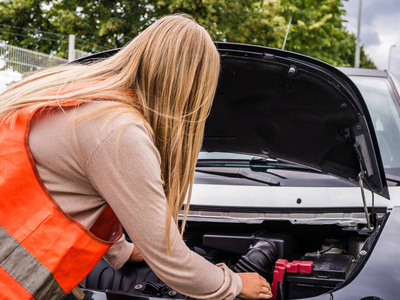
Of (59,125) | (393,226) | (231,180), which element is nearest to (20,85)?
(59,125)

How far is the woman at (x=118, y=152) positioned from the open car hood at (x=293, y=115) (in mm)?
718

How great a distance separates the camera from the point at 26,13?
13641mm

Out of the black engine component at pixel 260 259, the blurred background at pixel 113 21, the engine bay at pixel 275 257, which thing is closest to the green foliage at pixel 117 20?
the blurred background at pixel 113 21

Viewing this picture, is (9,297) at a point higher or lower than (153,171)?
lower

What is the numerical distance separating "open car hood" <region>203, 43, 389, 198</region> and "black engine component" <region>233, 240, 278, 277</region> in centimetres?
55

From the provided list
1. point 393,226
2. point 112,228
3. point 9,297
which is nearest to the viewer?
point 9,297

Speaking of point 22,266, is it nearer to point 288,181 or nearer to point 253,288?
point 253,288

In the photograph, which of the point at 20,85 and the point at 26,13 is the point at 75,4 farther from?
the point at 20,85

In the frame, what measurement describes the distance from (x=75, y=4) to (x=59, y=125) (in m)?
12.5

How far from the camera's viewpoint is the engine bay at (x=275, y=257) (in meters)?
1.98

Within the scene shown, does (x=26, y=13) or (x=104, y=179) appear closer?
(x=104, y=179)

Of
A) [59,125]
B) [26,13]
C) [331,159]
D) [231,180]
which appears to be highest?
[59,125]

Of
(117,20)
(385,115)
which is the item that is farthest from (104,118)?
(117,20)

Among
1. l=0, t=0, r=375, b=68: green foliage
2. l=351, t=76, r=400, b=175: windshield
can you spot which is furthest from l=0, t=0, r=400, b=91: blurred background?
l=351, t=76, r=400, b=175: windshield
